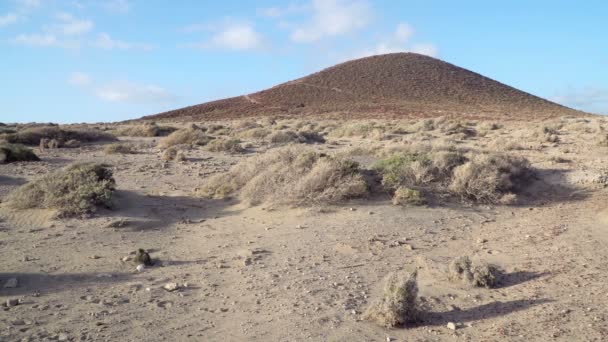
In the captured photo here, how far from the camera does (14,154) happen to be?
43.9 ft

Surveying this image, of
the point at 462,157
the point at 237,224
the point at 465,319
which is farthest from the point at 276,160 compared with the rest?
the point at 465,319

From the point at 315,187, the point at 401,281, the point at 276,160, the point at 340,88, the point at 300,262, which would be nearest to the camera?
the point at 401,281

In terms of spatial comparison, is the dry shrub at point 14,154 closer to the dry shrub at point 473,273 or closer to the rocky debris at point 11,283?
the rocky debris at point 11,283

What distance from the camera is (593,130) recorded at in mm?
22328

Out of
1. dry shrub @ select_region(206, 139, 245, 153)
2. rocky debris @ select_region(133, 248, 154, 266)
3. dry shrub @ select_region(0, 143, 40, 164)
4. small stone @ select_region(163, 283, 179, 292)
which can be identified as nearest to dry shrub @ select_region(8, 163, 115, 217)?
rocky debris @ select_region(133, 248, 154, 266)

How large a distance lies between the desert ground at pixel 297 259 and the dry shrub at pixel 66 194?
13 cm

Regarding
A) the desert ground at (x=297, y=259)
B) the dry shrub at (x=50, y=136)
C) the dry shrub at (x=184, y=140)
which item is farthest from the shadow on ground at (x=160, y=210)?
the dry shrub at (x=50, y=136)

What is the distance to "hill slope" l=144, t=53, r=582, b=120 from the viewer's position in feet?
157

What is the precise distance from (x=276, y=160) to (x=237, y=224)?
8.18 feet

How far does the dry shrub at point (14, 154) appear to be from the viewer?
42.7 ft

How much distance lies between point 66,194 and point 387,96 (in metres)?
49.8

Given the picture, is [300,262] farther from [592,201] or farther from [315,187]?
[592,201]

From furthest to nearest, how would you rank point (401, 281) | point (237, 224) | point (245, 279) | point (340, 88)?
point (340, 88), point (237, 224), point (245, 279), point (401, 281)

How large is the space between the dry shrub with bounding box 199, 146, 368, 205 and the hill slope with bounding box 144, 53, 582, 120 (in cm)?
3244
